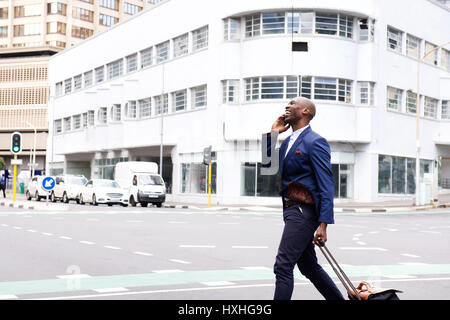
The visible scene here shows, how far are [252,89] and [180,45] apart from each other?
914 centimetres

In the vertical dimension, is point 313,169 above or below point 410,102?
below

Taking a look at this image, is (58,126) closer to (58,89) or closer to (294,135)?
(58,89)

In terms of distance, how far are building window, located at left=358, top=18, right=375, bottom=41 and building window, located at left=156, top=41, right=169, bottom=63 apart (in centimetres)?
1398

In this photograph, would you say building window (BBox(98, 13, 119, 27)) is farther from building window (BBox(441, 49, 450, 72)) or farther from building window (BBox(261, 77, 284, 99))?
building window (BBox(261, 77, 284, 99))

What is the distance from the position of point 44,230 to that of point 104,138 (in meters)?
40.2

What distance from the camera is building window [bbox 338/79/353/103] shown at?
136 feet

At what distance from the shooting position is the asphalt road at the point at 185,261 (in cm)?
839

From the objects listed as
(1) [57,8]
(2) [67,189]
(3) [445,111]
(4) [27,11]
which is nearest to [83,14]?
(1) [57,8]

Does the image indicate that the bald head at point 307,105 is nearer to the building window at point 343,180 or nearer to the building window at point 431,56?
the building window at point 343,180

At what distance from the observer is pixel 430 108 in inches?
1981

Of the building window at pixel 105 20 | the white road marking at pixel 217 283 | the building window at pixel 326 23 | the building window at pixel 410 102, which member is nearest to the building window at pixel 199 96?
the building window at pixel 326 23

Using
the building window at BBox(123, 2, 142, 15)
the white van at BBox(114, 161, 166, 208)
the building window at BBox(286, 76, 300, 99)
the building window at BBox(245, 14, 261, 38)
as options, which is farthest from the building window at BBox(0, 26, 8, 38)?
the building window at BBox(286, 76, 300, 99)
